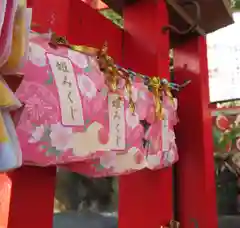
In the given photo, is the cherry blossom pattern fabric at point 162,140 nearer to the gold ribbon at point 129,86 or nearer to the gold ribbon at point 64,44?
the gold ribbon at point 129,86

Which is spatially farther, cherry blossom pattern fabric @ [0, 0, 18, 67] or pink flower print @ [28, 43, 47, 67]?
pink flower print @ [28, 43, 47, 67]

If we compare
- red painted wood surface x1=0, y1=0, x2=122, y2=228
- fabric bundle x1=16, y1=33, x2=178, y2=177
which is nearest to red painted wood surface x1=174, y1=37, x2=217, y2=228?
fabric bundle x1=16, y1=33, x2=178, y2=177

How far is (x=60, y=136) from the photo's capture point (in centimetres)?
53

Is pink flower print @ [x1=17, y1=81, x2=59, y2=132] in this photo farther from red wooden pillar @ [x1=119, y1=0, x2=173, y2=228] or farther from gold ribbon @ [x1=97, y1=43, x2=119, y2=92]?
red wooden pillar @ [x1=119, y1=0, x2=173, y2=228]

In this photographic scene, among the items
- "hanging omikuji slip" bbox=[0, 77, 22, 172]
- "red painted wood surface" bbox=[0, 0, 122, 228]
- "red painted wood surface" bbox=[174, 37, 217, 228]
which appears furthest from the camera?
"red painted wood surface" bbox=[174, 37, 217, 228]

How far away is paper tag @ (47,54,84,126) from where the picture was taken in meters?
0.54

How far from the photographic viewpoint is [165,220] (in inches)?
39.9

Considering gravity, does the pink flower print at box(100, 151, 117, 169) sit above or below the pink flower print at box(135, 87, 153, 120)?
below

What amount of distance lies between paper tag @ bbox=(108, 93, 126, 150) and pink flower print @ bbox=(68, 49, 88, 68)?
0.32 feet

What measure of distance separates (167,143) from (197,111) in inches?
15.1

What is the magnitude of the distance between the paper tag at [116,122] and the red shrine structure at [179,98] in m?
0.13

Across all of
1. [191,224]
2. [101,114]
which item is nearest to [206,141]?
[191,224]

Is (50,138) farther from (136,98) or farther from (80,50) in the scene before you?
(136,98)

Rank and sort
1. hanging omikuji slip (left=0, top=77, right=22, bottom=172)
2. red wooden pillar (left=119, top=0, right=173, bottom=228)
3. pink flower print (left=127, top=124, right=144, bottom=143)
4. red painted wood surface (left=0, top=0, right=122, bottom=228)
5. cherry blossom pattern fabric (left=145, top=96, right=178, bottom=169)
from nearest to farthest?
hanging omikuji slip (left=0, top=77, right=22, bottom=172)
red painted wood surface (left=0, top=0, right=122, bottom=228)
pink flower print (left=127, top=124, right=144, bottom=143)
cherry blossom pattern fabric (left=145, top=96, right=178, bottom=169)
red wooden pillar (left=119, top=0, right=173, bottom=228)
